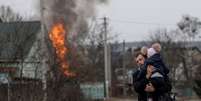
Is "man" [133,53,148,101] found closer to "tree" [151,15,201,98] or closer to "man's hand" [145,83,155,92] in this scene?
"man's hand" [145,83,155,92]

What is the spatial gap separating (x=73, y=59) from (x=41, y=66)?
4564 mm

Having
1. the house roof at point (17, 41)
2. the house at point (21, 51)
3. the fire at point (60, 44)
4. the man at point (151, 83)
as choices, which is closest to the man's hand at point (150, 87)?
the man at point (151, 83)

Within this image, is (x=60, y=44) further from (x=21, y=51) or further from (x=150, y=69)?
(x=150, y=69)

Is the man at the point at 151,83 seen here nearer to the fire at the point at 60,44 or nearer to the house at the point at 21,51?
the house at the point at 21,51

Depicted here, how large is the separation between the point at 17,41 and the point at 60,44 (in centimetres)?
311

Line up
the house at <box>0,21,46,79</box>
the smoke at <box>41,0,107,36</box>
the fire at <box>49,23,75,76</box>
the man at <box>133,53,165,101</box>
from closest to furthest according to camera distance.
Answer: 1. the man at <box>133,53,165,101</box>
2. the house at <box>0,21,46,79</box>
3. the fire at <box>49,23,75,76</box>
4. the smoke at <box>41,0,107,36</box>

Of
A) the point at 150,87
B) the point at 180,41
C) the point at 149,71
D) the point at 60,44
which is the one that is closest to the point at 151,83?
the point at 150,87

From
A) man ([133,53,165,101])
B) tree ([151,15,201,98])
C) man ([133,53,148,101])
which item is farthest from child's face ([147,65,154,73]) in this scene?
tree ([151,15,201,98])

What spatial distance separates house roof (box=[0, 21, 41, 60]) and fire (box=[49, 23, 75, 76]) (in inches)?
45.8

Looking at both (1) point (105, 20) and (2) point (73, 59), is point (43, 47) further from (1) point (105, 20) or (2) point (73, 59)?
(1) point (105, 20)

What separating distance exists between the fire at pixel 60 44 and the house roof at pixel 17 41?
45.8 inches

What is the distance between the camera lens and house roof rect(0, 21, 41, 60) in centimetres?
2225

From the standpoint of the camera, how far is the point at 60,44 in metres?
25.4

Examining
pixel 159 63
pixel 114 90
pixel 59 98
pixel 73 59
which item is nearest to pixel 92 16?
pixel 73 59
